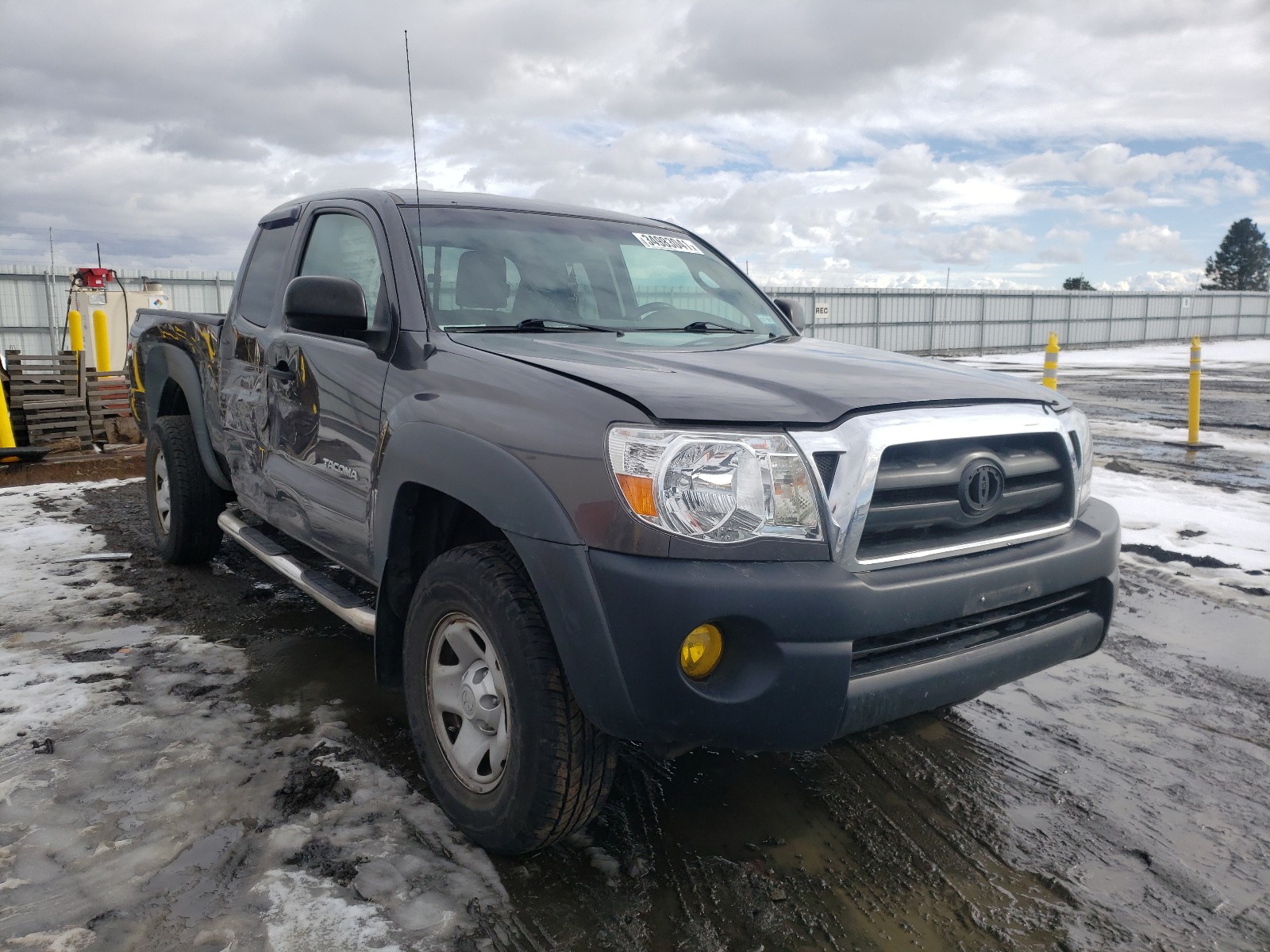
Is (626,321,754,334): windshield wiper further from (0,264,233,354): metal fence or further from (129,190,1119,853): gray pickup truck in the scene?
(0,264,233,354): metal fence

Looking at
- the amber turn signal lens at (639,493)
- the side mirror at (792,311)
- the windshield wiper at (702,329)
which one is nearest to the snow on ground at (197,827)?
the amber turn signal lens at (639,493)

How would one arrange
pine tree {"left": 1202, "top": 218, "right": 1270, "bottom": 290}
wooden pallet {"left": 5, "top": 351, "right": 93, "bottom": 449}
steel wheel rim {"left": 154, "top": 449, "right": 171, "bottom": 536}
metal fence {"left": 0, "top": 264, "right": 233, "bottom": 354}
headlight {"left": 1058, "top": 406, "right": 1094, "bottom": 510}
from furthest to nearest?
1. pine tree {"left": 1202, "top": 218, "right": 1270, "bottom": 290}
2. metal fence {"left": 0, "top": 264, "right": 233, "bottom": 354}
3. wooden pallet {"left": 5, "top": 351, "right": 93, "bottom": 449}
4. steel wheel rim {"left": 154, "top": 449, "right": 171, "bottom": 536}
5. headlight {"left": 1058, "top": 406, "right": 1094, "bottom": 510}

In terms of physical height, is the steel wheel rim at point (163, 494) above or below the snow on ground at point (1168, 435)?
above

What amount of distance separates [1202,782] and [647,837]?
1754 millimetres

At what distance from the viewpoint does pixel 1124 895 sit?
2408mm

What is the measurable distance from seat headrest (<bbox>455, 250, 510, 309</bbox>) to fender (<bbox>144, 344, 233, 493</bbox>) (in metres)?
2.04

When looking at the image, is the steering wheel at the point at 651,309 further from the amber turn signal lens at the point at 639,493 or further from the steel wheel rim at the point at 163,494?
the steel wheel rim at the point at 163,494

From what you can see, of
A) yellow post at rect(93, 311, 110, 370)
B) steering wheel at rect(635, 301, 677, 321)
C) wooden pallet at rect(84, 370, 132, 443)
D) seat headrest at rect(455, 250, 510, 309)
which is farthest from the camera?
yellow post at rect(93, 311, 110, 370)

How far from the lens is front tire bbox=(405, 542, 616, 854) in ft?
7.36

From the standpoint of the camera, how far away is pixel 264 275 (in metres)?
4.28

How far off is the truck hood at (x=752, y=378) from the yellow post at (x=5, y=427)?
8.16 meters

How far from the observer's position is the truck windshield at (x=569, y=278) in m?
3.16

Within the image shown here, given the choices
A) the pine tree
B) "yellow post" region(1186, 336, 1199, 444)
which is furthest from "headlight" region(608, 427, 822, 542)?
the pine tree

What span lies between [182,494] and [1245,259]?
334 feet
